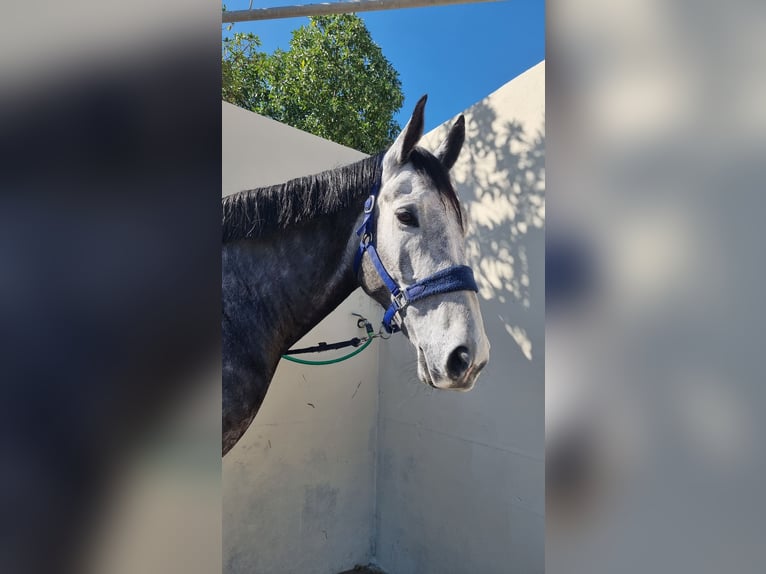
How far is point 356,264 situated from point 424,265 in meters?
→ 0.27

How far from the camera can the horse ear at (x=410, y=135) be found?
145cm

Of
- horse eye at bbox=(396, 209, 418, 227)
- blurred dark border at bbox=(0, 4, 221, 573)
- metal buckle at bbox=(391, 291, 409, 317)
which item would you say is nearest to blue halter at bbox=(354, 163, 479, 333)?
metal buckle at bbox=(391, 291, 409, 317)

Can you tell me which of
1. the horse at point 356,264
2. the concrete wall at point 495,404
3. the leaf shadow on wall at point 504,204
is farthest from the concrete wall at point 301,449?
the horse at point 356,264

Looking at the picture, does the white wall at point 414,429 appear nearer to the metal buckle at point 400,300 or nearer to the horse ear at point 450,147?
the horse ear at point 450,147

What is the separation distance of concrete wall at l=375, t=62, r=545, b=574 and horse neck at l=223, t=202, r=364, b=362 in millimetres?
957

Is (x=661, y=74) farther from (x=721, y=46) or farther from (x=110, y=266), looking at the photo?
(x=110, y=266)

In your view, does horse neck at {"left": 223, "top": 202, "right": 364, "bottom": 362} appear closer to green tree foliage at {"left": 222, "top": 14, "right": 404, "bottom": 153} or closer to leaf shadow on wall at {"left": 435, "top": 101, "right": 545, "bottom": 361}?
leaf shadow on wall at {"left": 435, "top": 101, "right": 545, "bottom": 361}

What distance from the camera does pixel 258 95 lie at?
7.04 meters

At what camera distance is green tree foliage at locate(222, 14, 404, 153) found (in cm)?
655

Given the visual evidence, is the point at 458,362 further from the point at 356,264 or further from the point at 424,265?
the point at 356,264

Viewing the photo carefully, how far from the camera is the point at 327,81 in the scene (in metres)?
6.59

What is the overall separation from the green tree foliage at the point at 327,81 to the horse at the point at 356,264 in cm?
521

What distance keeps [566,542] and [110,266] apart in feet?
1.25

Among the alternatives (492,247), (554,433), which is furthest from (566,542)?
(492,247)
